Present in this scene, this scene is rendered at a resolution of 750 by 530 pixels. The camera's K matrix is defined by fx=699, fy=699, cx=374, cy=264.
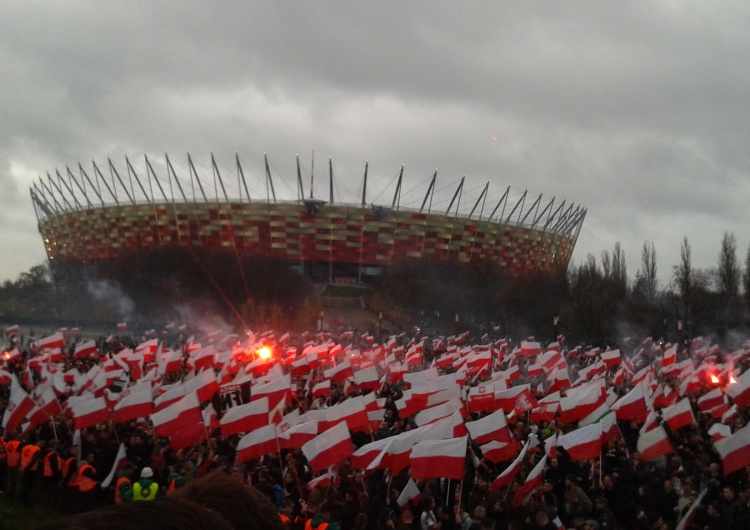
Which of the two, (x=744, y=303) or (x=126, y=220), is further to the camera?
(x=126, y=220)

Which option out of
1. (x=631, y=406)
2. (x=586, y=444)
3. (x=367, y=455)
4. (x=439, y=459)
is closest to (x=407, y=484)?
(x=367, y=455)

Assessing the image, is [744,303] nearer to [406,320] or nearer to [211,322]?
[406,320]

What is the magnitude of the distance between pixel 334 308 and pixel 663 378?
64.1 m

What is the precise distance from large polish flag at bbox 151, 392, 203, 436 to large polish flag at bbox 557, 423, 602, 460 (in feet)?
18.5

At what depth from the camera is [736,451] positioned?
8594 millimetres

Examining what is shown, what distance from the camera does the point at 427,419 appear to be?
37.3ft

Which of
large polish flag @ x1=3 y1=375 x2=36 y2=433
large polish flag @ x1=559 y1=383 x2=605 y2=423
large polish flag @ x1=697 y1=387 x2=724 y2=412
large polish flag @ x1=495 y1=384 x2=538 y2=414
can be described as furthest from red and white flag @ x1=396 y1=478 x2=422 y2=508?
large polish flag @ x1=697 y1=387 x2=724 y2=412

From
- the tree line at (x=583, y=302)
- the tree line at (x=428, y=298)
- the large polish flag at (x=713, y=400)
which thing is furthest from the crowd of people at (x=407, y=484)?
the tree line at (x=428, y=298)

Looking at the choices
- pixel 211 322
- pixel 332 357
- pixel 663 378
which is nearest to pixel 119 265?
pixel 211 322

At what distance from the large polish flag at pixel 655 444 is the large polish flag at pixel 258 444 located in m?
5.40

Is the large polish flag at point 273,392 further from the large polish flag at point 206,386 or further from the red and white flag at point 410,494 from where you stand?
the red and white flag at point 410,494

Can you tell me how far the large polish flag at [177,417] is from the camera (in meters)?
11.0

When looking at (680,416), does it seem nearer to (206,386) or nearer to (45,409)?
(206,386)

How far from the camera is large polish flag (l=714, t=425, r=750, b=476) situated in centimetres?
853
